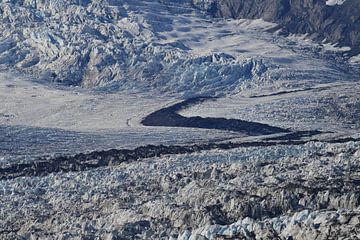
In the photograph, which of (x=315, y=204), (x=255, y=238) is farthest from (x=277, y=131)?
(x=255, y=238)

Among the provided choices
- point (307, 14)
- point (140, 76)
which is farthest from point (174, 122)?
point (307, 14)

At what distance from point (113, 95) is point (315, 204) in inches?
2345

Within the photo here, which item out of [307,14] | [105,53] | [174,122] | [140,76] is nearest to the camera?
[174,122]

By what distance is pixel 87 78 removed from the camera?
10544cm

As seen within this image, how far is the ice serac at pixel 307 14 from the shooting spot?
431ft

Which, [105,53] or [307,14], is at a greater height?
[307,14]

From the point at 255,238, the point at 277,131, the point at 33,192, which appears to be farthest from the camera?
the point at 277,131

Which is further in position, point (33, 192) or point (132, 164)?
point (132, 164)

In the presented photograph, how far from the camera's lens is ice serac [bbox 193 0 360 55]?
131 meters

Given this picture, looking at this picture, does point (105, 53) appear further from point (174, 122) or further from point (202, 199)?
point (202, 199)

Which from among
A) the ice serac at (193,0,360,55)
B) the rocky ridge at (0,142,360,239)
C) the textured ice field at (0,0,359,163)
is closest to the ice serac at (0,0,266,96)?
the textured ice field at (0,0,359,163)

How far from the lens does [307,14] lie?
5438 inches

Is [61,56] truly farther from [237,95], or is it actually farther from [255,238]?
[255,238]

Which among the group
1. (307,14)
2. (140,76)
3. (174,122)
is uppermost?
(307,14)
